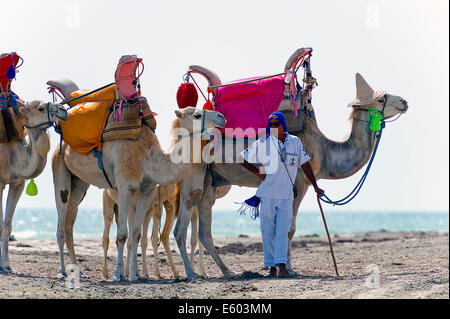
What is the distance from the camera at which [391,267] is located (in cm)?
1312

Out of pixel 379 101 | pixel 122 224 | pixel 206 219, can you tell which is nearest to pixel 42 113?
pixel 122 224

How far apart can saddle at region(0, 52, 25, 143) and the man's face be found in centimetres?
427

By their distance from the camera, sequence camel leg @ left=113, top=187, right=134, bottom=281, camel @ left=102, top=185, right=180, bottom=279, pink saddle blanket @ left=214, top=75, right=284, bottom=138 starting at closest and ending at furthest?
camel leg @ left=113, top=187, right=134, bottom=281 < pink saddle blanket @ left=214, top=75, right=284, bottom=138 < camel @ left=102, top=185, right=180, bottom=279

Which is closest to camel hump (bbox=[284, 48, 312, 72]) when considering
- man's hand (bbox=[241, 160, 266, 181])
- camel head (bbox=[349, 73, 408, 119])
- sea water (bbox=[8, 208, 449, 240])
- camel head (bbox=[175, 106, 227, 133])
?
camel head (bbox=[349, 73, 408, 119])

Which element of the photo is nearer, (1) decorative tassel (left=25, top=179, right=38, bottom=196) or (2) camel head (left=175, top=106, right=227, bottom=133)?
(2) camel head (left=175, top=106, right=227, bottom=133)

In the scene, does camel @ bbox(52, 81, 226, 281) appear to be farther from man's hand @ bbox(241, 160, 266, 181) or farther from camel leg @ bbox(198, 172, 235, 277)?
man's hand @ bbox(241, 160, 266, 181)

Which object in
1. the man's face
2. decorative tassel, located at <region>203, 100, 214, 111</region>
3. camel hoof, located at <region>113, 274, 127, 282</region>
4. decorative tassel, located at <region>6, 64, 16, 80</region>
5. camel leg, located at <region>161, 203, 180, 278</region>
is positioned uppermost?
decorative tassel, located at <region>6, 64, 16, 80</region>

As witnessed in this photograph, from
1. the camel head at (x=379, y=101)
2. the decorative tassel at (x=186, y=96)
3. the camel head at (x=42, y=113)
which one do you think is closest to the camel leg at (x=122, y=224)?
the camel head at (x=42, y=113)

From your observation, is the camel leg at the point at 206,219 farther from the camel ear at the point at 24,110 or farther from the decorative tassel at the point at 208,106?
the camel ear at the point at 24,110

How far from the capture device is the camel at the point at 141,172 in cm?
1088

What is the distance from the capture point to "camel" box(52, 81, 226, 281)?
35.7 feet

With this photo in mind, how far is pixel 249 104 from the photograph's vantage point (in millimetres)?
11820
